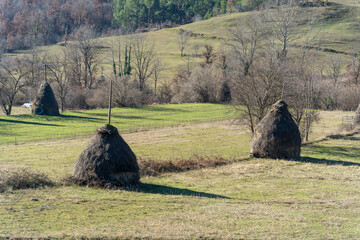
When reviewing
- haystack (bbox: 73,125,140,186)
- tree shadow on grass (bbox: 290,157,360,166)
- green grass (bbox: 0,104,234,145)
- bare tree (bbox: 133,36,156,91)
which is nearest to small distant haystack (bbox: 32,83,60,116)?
green grass (bbox: 0,104,234,145)

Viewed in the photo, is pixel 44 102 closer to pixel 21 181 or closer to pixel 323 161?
pixel 21 181

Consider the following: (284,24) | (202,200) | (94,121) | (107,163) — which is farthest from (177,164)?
(284,24)

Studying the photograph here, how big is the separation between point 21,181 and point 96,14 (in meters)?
156

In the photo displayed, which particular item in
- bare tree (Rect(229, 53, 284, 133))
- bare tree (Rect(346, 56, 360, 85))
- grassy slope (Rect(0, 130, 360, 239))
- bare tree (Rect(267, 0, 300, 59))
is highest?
Result: bare tree (Rect(267, 0, 300, 59))

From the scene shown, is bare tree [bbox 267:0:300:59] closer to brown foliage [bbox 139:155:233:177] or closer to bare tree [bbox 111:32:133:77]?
brown foliage [bbox 139:155:233:177]

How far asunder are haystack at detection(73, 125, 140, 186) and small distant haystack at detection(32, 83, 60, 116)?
114 ft

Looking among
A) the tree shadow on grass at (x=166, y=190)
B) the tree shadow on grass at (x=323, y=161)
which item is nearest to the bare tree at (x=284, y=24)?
the tree shadow on grass at (x=323, y=161)

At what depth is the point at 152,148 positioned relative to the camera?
102ft

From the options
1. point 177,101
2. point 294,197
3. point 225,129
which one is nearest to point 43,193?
point 294,197

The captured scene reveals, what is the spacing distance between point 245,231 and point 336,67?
74.6 m

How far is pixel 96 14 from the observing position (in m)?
162

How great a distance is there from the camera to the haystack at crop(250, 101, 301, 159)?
2655 cm

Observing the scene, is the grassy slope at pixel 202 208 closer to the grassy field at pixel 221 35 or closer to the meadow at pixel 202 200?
the meadow at pixel 202 200

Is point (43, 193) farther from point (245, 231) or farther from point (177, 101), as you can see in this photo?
point (177, 101)
